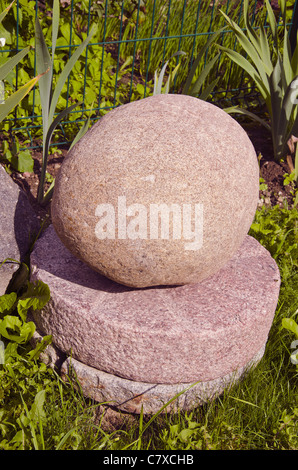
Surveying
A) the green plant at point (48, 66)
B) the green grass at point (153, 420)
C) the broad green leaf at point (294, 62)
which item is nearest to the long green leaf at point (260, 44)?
the broad green leaf at point (294, 62)

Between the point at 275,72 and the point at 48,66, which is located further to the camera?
the point at 275,72

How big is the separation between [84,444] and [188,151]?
1.24 meters

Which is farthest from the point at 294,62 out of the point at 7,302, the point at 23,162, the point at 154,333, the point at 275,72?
the point at 7,302

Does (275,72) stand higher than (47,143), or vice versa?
(275,72)

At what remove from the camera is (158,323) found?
2205mm

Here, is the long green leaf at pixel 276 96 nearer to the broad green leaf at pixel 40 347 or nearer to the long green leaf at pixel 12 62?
the long green leaf at pixel 12 62

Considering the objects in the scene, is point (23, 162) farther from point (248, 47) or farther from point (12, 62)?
point (248, 47)

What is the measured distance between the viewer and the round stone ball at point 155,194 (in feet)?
6.83

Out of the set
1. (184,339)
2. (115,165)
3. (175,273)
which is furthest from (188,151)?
(184,339)

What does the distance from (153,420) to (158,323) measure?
18.4 inches

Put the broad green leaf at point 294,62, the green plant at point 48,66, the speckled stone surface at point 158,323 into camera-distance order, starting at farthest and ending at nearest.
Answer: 1. the broad green leaf at point 294,62
2. the green plant at point 48,66
3. the speckled stone surface at point 158,323

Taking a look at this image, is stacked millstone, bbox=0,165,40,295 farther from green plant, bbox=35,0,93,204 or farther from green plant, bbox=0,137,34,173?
green plant, bbox=0,137,34,173

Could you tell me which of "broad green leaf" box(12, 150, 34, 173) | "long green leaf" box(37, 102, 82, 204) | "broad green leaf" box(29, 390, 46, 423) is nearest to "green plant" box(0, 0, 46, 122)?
"long green leaf" box(37, 102, 82, 204)
